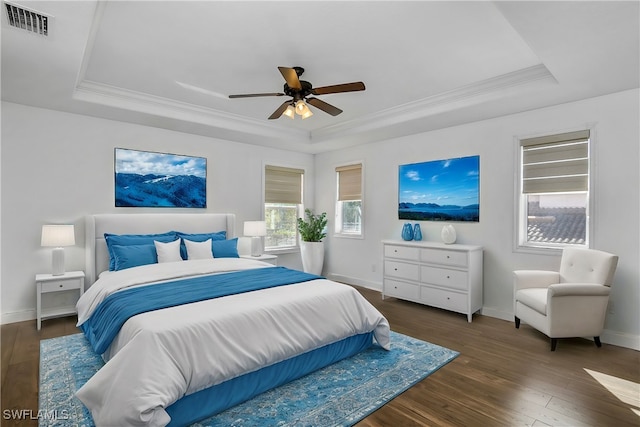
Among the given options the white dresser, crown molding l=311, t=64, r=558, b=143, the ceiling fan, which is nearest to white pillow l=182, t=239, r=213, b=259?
the ceiling fan

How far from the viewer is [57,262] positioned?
3.88 metres

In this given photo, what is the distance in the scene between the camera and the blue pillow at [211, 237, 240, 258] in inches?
180

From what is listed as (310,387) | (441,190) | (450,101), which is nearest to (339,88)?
(450,101)

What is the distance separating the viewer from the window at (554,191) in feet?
12.2

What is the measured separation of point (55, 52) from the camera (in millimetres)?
2723

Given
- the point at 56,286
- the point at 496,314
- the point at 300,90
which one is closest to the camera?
the point at 300,90

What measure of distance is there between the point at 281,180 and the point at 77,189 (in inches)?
125

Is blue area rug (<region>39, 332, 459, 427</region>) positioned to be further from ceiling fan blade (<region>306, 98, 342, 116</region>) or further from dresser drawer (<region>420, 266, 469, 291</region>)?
ceiling fan blade (<region>306, 98, 342, 116</region>)

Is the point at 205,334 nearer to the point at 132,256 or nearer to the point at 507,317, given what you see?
the point at 132,256

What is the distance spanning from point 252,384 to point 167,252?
2.35 metres

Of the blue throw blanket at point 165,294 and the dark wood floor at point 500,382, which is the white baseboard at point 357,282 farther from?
the blue throw blanket at point 165,294

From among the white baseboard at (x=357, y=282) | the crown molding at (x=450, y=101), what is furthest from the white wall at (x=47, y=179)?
the white baseboard at (x=357, y=282)

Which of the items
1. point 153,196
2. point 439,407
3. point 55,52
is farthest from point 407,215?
point 55,52

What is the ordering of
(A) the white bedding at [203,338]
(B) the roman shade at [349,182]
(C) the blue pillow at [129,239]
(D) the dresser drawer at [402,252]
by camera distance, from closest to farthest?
(A) the white bedding at [203,338] < (C) the blue pillow at [129,239] < (D) the dresser drawer at [402,252] < (B) the roman shade at [349,182]
